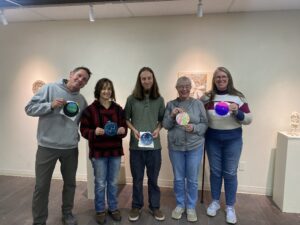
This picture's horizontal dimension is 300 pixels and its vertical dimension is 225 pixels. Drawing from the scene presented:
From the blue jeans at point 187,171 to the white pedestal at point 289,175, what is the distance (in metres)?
1.05

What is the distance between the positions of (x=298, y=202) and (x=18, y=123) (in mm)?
3902

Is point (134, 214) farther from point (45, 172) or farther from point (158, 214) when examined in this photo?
point (45, 172)

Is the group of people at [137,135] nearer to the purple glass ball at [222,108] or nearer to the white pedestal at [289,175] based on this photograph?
the purple glass ball at [222,108]

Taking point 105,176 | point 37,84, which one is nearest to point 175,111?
point 105,176

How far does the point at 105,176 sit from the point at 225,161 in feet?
4.00

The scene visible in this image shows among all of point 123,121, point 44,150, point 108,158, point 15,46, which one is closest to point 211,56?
point 123,121

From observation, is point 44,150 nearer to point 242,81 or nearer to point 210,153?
point 210,153

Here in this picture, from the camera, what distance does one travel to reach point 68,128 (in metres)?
2.15

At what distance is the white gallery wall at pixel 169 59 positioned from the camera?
3035 millimetres

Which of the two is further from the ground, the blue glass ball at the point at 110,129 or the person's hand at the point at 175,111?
the person's hand at the point at 175,111

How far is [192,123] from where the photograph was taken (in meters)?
2.31

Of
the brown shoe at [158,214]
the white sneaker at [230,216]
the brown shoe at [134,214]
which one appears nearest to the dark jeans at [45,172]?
the brown shoe at [134,214]

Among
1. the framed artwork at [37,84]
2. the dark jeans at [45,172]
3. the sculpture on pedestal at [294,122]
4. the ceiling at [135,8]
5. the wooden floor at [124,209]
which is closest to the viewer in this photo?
the dark jeans at [45,172]

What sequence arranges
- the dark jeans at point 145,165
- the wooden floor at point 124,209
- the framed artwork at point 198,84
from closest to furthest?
the dark jeans at point 145,165 → the wooden floor at point 124,209 → the framed artwork at point 198,84
